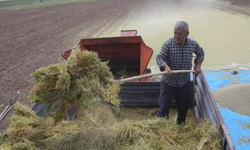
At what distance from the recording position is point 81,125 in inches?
143

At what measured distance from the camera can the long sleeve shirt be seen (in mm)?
4090

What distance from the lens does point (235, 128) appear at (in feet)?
15.5

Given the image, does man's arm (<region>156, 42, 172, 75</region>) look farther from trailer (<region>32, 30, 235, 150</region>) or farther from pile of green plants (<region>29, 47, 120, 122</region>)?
pile of green plants (<region>29, 47, 120, 122</region>)

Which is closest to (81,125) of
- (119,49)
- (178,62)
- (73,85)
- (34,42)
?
(73,85)

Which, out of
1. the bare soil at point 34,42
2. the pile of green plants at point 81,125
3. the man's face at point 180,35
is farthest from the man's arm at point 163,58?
the bare soil at point 34,42

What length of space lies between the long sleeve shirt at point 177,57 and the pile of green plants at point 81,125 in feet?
2.90

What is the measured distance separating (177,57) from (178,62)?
9 cm

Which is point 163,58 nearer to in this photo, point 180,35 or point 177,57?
point 177,57

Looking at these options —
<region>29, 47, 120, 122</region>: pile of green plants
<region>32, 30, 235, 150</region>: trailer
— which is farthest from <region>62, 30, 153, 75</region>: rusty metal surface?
<region>29, 47, 120, 122</region>: pile of green plants

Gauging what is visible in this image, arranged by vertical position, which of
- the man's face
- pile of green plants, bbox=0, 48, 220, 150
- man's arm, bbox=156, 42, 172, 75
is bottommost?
pile of green plants, bbox=0, 48, 220, 150

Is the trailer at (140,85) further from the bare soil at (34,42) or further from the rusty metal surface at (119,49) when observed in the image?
the bare soil at (34,42)

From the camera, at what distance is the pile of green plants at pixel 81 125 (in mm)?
3135

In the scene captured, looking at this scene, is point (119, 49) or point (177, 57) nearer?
point (177, 57)

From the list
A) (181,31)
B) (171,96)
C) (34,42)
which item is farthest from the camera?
(34,42)
